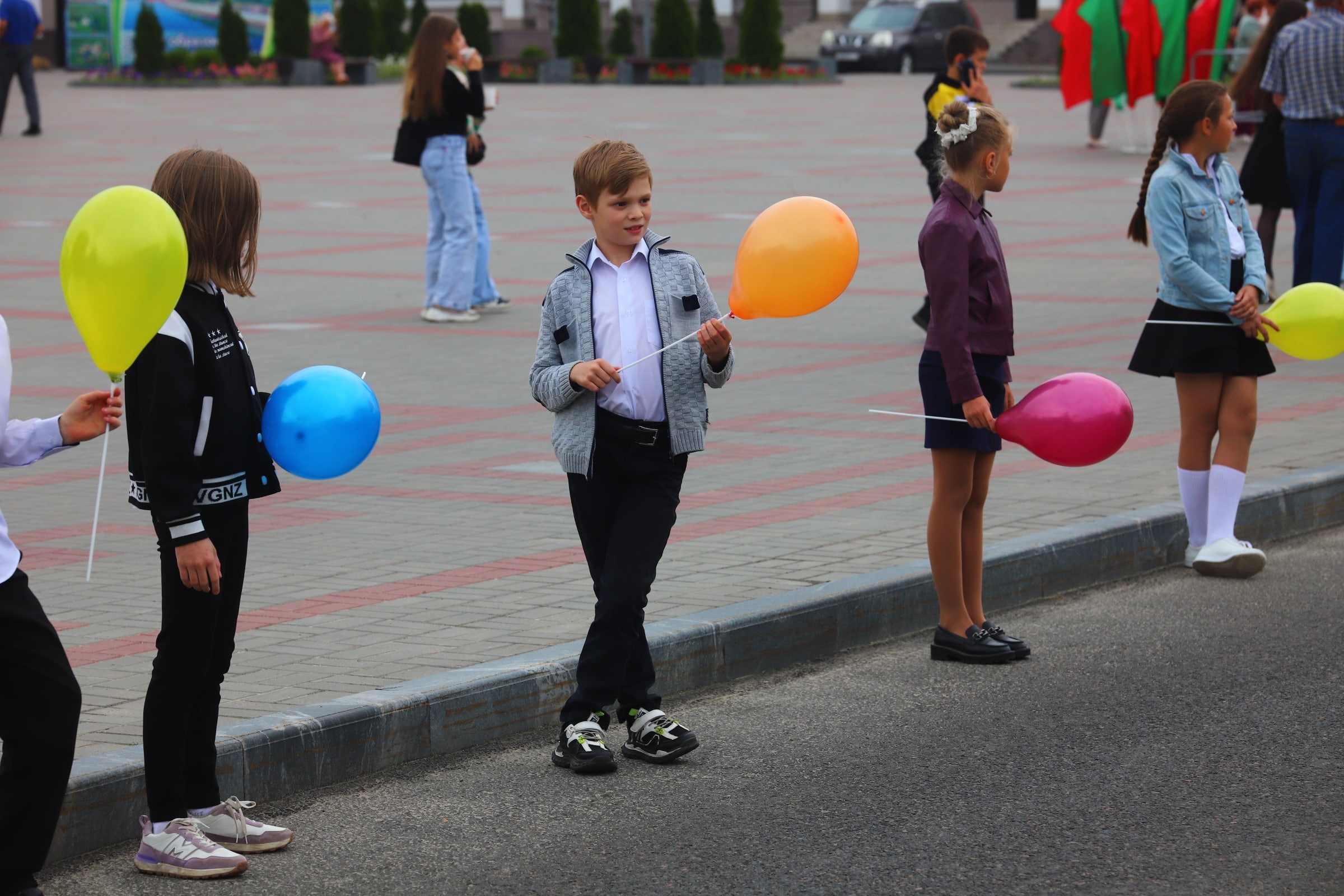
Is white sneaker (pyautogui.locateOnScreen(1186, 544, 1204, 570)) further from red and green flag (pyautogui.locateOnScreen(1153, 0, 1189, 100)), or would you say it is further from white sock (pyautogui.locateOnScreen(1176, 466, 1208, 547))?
red and green flag (pyautogui.locateOnScreen(1153, 0, 1189, 100))

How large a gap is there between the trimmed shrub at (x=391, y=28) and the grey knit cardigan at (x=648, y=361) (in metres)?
49.9

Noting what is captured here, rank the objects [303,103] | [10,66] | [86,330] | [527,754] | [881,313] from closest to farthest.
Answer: [86,330] < [527,754] < [881,313] < [10,66] < [303,103]

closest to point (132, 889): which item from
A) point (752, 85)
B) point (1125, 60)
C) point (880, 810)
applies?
point (880, 810)

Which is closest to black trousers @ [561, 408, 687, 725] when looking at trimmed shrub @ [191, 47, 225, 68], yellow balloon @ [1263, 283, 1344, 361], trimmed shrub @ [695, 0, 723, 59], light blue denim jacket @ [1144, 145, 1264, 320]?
light blue denim jacket @ [1144, 145, 1264, 320]

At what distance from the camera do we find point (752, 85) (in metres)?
48.5

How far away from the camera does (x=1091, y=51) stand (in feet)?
85.6

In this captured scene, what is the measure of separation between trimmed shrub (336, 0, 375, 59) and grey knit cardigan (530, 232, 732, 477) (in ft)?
150

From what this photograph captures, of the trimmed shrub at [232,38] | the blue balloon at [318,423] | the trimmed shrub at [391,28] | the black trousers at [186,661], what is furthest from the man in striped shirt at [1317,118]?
the trimmed shrub at [391,28]

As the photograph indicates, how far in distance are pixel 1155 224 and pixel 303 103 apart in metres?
34.6

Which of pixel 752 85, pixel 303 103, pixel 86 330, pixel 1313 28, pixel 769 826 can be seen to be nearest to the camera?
pixel 86 330

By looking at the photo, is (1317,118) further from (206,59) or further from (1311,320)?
(206,59)

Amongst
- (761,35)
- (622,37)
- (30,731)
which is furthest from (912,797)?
(622,37)

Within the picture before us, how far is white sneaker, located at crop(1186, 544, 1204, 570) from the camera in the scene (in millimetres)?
7461

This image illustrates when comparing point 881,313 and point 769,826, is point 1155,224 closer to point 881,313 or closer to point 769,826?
point 769,826
